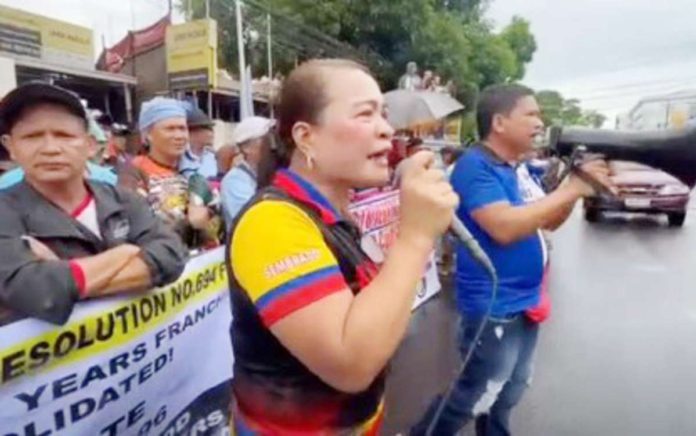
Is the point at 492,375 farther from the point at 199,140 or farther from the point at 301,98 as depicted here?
the point at 199,140

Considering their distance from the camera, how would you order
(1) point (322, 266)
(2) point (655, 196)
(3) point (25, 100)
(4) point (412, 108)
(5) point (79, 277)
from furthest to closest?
(2) point (655, 196)
(4) point (412, 108)
(3) point (25, 100)
(5) point (79, 277)
(1) point (322, 266)

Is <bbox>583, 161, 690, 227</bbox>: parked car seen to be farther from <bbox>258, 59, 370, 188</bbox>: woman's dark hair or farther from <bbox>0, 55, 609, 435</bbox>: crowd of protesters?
<bbox>258, 59, 370, 188</bbox>: woman's dark hair

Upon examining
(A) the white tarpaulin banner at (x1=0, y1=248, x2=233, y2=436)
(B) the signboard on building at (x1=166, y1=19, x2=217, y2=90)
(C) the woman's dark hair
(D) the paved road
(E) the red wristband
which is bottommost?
(D) the paved road

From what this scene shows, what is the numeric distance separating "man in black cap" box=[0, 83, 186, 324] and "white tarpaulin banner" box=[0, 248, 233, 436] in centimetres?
7

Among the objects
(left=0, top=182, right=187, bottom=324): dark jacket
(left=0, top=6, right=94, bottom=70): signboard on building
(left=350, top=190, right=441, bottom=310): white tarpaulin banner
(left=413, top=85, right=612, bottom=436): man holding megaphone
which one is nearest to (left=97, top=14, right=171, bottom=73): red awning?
(left=0, top=6, right=94, bottom=70): signboard on building

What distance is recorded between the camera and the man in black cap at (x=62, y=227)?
4.94ft

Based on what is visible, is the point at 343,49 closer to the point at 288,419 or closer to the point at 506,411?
the point at 506,411

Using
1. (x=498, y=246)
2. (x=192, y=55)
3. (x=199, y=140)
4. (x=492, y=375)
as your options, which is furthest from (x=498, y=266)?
(x=192, y=55)

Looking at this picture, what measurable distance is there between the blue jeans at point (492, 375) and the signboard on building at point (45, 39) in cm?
1352

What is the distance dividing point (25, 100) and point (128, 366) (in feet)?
2.75

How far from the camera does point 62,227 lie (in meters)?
1.70

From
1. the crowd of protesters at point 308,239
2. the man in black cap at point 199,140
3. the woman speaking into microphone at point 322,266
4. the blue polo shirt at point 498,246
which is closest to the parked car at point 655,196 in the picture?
the man in black cap at point 199,140

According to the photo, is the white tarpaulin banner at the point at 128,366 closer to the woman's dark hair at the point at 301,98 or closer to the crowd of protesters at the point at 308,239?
the crowd of protesters at the point at 308,239

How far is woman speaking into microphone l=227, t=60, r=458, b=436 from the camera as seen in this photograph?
106 cm
